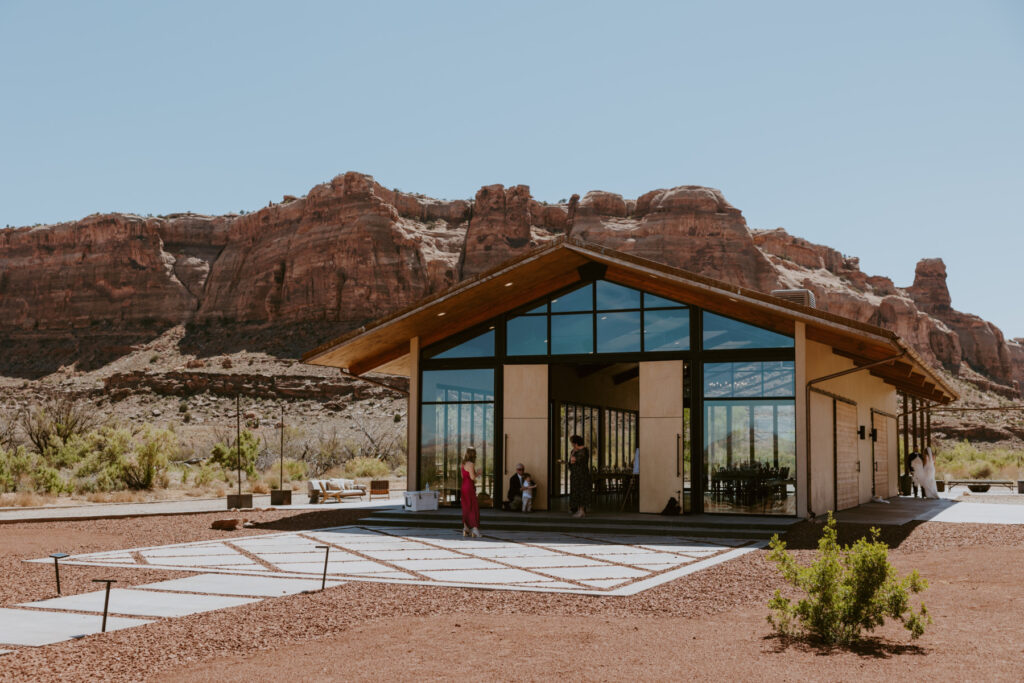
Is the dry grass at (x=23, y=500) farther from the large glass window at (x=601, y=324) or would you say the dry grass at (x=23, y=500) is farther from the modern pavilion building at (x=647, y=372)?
the large glass window at (x=601, y=324)

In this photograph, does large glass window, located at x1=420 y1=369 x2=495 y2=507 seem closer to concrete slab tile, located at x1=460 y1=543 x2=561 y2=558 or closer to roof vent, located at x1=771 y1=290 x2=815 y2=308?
concrete slab tile, located at x1=460 y1=543 x2=561 y2=558

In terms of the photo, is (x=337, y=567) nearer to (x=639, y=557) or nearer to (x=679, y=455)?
(x=639, y=557)

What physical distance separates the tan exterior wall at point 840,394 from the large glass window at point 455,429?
5.56 metres

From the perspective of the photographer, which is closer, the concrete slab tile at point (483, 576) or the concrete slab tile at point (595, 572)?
the concrete slab tile at point (483, 576)

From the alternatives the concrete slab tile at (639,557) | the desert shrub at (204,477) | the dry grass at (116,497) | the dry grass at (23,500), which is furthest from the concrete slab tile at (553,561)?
the desert shrub at (204,477)

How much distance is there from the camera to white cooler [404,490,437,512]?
53.4 feet

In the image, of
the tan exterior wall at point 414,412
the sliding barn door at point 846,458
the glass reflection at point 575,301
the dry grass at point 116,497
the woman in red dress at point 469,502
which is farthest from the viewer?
the dry grass at point 116,497

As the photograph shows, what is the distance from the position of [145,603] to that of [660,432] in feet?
31.6

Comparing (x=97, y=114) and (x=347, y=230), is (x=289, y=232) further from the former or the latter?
(x=97, y=114)

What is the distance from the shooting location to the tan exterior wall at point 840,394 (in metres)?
15.2

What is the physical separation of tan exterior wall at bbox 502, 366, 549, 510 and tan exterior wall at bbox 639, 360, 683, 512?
5.95 feet

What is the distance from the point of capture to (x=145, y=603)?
7.66 metres

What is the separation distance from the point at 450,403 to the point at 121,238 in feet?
242

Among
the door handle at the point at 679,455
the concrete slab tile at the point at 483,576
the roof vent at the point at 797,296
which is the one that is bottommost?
the concrete slab tile at the point at 483,576
